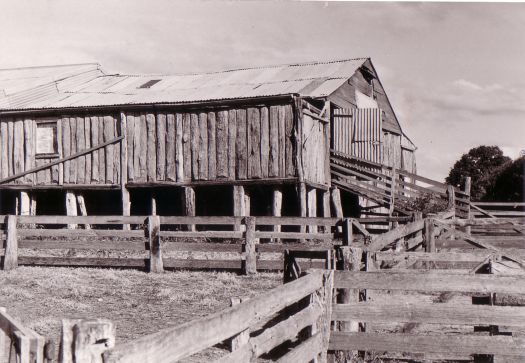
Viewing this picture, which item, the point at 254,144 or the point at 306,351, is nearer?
the point at 306,351

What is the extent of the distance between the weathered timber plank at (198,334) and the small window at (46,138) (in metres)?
18.8

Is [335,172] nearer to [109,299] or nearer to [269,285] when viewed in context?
[269,285]

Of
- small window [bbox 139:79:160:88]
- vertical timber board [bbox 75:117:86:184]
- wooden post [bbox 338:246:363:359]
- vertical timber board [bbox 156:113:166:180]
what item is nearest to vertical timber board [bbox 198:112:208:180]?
vertical timber board [bbox 156:113:166:180]

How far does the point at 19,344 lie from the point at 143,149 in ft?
61.5

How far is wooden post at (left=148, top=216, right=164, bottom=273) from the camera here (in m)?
13.0

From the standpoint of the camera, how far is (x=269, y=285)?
11.9 m

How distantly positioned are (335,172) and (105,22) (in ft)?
38.9

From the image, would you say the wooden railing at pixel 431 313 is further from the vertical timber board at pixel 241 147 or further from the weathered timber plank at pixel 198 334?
the vertical timber board at pixel 241 147

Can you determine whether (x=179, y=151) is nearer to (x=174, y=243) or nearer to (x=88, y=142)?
(x=88, y=142)

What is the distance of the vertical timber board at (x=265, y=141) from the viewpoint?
65.2ft

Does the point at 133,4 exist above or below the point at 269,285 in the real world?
above

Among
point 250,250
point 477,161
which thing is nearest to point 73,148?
point 250,250

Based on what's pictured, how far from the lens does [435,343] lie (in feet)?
19.5

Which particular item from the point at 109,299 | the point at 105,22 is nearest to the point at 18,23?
the point at 105,22
